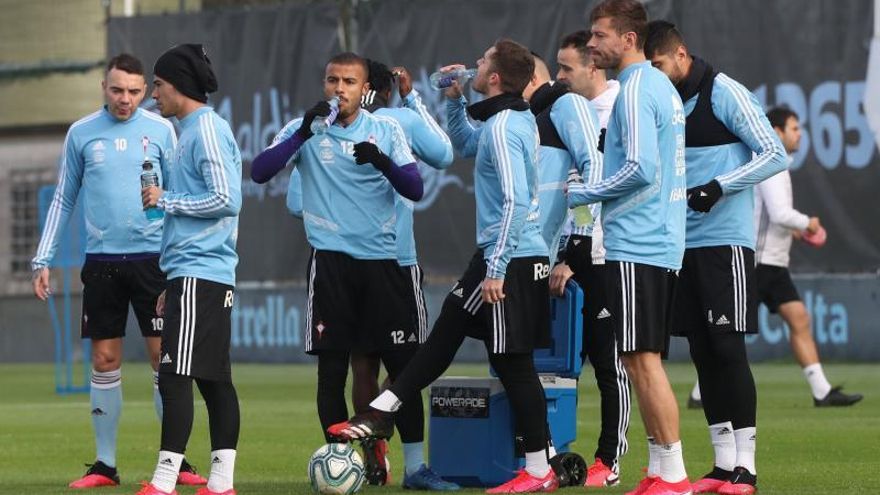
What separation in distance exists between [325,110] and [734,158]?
1.96 metres

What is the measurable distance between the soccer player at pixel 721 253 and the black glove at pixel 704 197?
0.17 meters

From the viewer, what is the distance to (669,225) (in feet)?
29.3

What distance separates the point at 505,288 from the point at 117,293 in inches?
99.5

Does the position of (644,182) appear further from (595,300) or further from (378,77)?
(378,77)

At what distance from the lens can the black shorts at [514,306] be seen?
31.4ft

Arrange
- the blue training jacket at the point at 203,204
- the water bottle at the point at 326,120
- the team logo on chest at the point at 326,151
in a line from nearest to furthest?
the blue training jacket at the point at 203,204, the water bottle at the point at 326,120, the team logo on chest at the point at 326,151

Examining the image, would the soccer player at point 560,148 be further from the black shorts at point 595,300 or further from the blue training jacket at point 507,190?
the black shorts at point 595,300

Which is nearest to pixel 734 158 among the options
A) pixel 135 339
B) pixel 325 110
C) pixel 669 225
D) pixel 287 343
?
pixel 669 225

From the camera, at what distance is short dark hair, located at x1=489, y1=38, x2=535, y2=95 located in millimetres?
9781

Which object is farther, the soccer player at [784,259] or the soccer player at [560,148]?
the soccer player at [784,259]

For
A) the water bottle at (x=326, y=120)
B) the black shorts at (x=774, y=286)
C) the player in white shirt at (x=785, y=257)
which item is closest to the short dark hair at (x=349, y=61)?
the water bottle at (x=326, y=120)

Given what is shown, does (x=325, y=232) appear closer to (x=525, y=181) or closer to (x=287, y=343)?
(x=525, y=181)

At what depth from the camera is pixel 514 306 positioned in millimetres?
9586

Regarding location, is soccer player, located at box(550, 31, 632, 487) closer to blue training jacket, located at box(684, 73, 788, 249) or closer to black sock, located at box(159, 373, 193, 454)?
blue training jacket, located at box(684, 73, 788, 249)
